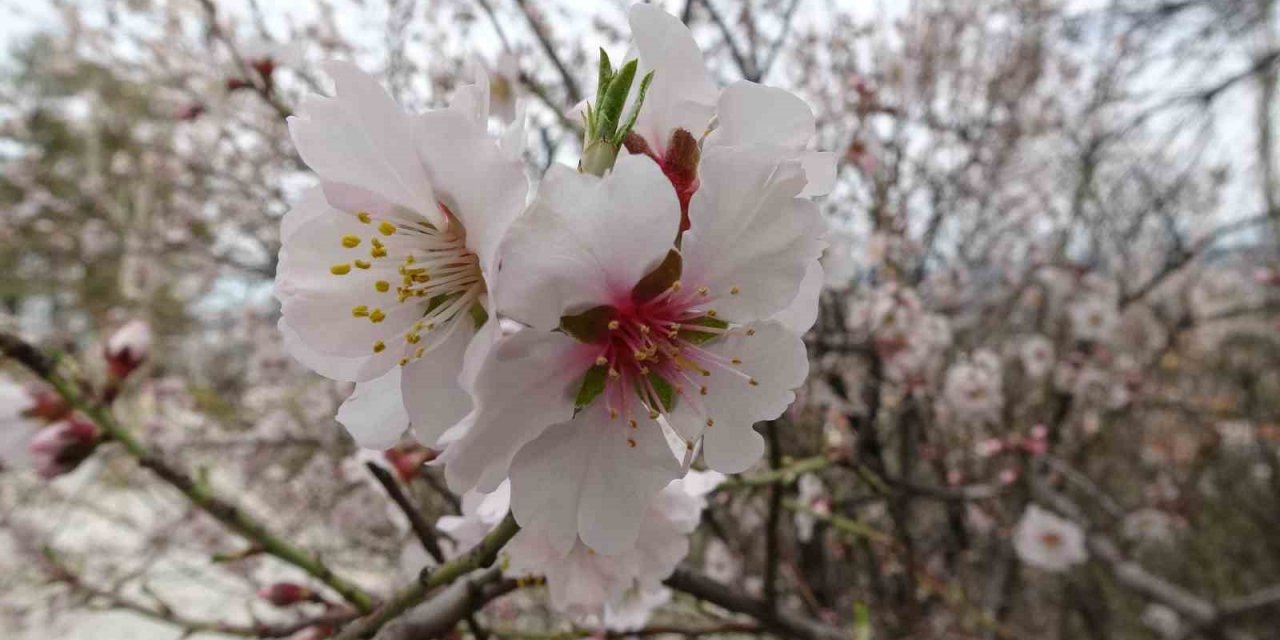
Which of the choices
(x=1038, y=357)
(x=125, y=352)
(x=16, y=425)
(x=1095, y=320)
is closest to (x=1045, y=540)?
(x=1038, y=357)

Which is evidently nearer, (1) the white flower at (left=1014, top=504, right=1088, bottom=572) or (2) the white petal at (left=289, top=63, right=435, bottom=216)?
(2) the white petal at (left=289, top=63, right=435, bottom=216)

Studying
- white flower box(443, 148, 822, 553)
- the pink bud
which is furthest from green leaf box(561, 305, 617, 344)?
the pink bud

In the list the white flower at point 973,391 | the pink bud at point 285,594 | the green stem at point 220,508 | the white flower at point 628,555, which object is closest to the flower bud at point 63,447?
the green stem at point 220,508

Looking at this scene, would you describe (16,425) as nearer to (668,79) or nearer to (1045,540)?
(668,79)

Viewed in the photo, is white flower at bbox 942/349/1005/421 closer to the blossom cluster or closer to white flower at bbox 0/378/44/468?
the blossom cluster

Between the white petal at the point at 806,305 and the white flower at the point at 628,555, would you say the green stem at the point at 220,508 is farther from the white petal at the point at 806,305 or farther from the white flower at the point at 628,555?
the white petal at the point at 806,305

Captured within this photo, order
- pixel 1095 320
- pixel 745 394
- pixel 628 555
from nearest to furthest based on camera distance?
pixel 745 394
pixel 628 555
pixel 1095 320

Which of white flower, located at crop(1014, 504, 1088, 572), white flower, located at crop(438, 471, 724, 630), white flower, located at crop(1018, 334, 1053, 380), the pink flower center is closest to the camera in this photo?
the pink flower center

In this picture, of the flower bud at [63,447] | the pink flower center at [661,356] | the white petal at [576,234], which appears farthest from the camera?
the flower bud at [63,447]
